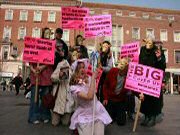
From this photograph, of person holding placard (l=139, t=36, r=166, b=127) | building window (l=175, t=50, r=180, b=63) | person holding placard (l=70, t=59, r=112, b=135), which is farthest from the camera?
building window (l=175, t=50, r=180, b=63)

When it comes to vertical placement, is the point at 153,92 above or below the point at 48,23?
below

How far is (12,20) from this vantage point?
175 ft

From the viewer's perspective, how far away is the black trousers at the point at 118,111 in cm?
761

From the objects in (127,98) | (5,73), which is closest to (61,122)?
(127,98)

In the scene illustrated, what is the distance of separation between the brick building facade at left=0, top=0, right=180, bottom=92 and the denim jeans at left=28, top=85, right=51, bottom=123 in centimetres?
4367

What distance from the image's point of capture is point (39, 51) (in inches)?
301

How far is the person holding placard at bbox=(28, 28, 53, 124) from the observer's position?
24.6 feet

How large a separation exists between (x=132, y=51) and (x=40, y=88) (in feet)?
9.12

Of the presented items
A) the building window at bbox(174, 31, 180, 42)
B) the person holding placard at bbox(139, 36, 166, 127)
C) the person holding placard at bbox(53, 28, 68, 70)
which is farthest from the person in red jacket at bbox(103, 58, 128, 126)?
the building window at bbox(174, 31, 180, 42)

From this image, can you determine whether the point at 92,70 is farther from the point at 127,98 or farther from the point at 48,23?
the point at 48,23

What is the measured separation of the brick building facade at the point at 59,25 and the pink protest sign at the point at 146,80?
4450cm

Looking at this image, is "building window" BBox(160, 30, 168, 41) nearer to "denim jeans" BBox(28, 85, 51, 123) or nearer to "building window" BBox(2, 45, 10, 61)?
"building window" BBox(2, 45, 10, 61)

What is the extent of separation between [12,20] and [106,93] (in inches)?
1897

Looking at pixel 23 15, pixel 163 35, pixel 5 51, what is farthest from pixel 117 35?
pixel 5 51
